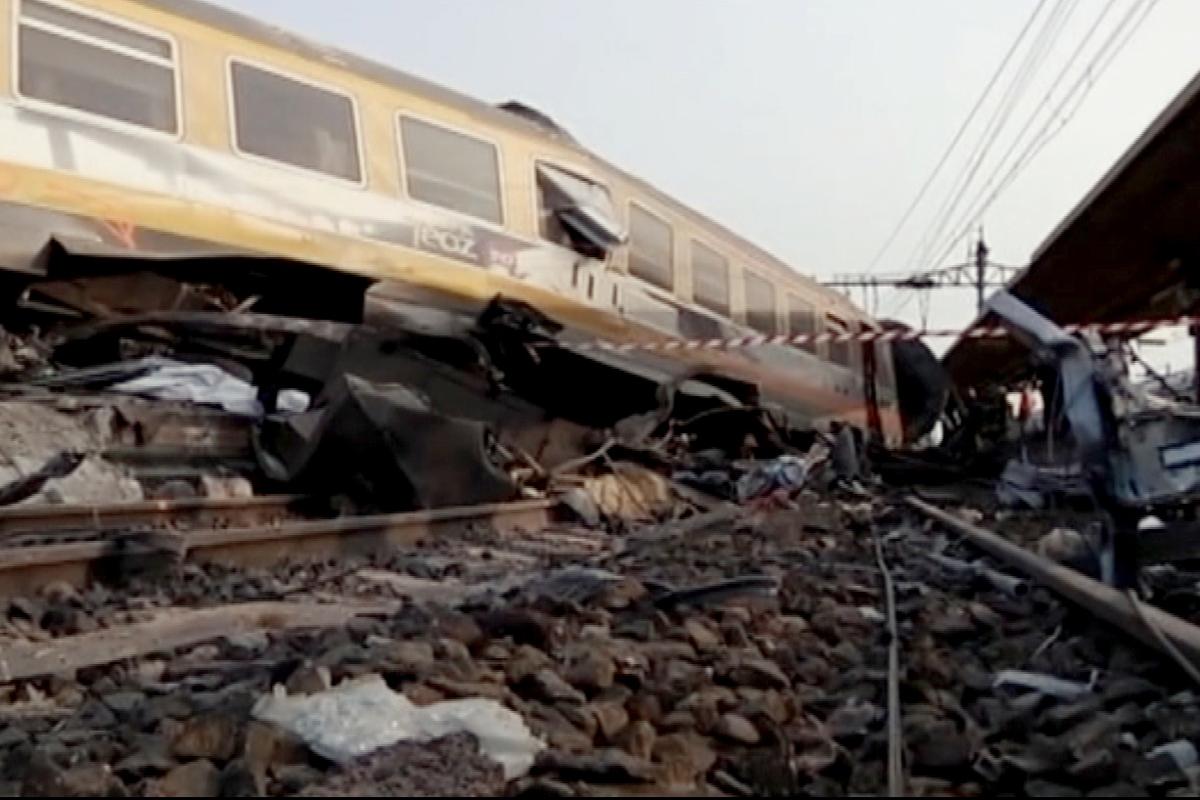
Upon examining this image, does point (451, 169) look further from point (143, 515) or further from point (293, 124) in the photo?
point (143, 515)

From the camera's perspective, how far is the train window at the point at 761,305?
50.4ft

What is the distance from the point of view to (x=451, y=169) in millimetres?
10633

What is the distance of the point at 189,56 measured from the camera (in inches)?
347

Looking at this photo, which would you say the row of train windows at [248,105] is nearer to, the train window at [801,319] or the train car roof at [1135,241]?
the train car roof at [1135,241]

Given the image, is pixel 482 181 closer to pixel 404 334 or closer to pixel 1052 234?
pixel 404 334

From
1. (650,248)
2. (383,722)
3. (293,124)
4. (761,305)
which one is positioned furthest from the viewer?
(761,305)

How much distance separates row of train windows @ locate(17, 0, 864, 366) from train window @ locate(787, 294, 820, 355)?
3689 mm

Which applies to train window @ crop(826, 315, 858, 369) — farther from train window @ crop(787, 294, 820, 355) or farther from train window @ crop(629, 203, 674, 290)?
train window @ crop(629, 203, 674, 290)

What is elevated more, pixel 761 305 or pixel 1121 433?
pixel 761 305

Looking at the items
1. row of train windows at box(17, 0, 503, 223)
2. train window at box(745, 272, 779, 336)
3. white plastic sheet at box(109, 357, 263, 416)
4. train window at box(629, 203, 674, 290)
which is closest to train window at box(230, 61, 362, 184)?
row of train windows at box(17, 0, 503, 223)

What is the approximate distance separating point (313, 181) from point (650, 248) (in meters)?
4.33

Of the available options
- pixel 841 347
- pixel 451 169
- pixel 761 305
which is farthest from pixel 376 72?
pixel 841 347

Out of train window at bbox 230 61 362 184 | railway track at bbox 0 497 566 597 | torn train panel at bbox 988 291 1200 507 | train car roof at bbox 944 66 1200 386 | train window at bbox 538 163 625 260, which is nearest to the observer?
torn train panel at bbox 988 291 1200 507

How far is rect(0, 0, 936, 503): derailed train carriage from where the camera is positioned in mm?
8102
